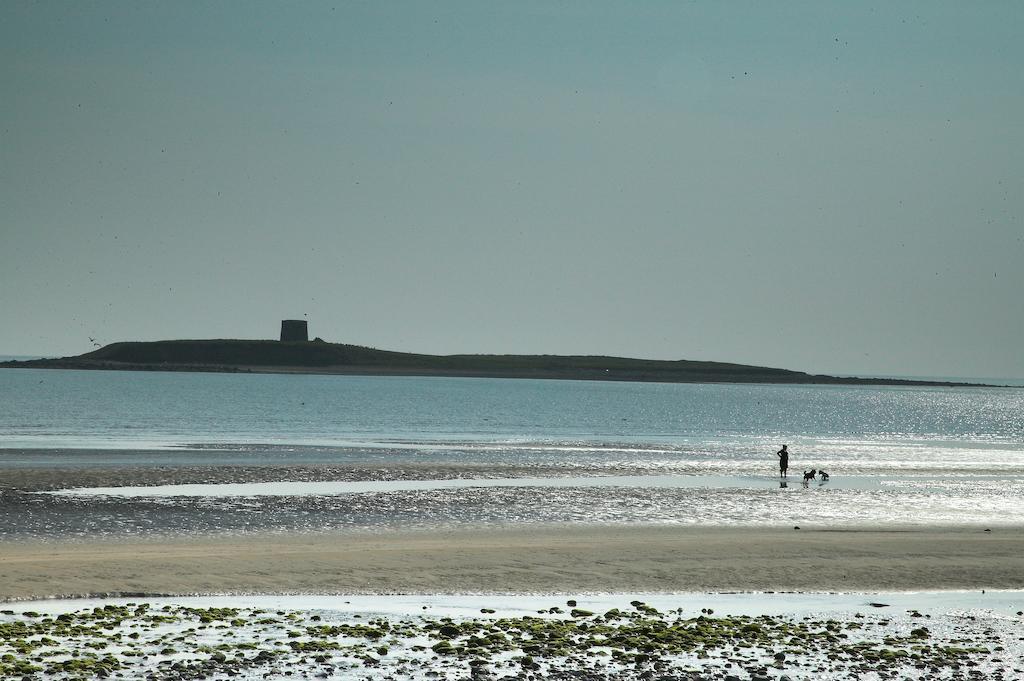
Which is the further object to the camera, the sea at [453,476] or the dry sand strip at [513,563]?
the sea at [453,476]

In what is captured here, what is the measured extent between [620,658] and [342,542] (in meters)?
12.6

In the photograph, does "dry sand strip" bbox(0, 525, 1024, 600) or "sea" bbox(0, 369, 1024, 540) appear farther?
"sea" bbox(0, 369, 1024, 540)

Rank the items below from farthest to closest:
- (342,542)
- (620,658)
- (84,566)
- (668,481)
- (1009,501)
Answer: (668,481) → (1009,501) → (342,542) → (84,566) → (620,658)

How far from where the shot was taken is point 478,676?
45.7ft

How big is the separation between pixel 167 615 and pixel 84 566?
483 cm

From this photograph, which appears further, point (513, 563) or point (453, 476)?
point (453, 476)

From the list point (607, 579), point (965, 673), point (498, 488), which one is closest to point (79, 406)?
point (498, 488)

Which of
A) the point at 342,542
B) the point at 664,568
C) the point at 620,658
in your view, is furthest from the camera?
the point at 342,542

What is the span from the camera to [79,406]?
348 ft

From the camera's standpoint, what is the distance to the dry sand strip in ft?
66.8

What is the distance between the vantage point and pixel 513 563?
75.8ft

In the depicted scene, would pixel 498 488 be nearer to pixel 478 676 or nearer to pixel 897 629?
pixel 897 629

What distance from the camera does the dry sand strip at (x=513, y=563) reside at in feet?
66.8

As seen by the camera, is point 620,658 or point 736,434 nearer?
point 620,658
